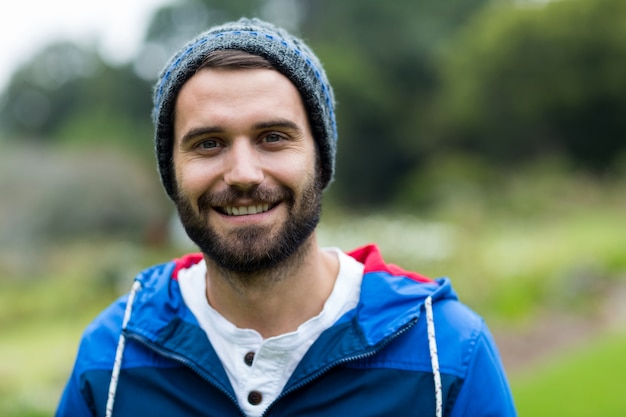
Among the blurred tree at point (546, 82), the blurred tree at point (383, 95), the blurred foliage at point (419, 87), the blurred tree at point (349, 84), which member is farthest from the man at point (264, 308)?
the blurred tree at point (383, 95)

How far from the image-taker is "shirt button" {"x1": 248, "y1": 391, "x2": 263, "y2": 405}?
2.16 m

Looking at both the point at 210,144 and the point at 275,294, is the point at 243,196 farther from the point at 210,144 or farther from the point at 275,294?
the point at 275,294

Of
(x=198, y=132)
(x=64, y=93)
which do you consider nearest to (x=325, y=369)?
(x=198, y=132)

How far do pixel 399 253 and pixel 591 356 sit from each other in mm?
3364

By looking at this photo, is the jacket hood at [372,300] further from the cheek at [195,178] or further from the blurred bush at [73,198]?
the blurred bush at [73,198]

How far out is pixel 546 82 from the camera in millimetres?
25516

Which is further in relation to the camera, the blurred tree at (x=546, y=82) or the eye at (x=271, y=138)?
the blurred tree at (x=546, y=82)

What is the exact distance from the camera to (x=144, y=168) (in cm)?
1881

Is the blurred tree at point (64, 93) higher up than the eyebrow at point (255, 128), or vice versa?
the blurred tree at point (64, 93)

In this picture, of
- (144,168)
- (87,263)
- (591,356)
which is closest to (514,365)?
(591,356)

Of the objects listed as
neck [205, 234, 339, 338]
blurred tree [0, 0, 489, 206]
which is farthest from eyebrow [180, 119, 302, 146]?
blurred tree [0, 0, 489, 206]

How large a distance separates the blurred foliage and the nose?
2069 cm

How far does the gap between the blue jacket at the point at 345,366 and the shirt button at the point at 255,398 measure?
45 mm

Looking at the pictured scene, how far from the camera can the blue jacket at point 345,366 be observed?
212 cm
